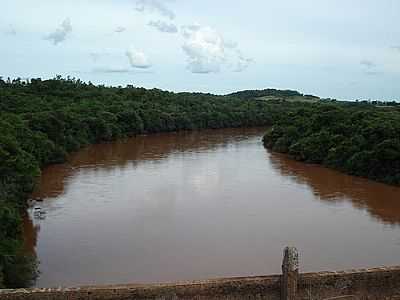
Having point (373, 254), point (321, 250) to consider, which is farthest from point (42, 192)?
point (373, 254)

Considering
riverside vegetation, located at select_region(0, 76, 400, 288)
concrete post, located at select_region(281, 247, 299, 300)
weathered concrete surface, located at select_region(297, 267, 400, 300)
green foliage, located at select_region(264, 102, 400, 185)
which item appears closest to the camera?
concrete post, located at select_region(281, 247, 299, 300)

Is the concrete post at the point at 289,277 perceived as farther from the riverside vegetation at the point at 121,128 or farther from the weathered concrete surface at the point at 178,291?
the riverside vegetation at the point at 121,128

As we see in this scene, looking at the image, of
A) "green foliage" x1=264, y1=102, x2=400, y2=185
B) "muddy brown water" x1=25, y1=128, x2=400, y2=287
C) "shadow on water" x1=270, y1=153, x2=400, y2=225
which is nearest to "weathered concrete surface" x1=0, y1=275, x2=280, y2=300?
"muddy brown water" x1=25, y1=128, x2=400, y2=287

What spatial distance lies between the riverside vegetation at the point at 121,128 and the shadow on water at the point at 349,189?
2.90ft

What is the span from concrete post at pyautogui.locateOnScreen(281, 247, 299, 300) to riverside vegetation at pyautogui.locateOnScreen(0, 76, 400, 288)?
19.8 feet

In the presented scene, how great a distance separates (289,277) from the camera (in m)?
6.48

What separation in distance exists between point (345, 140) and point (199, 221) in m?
15.2

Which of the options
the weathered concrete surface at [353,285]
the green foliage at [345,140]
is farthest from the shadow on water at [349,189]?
the weathered concrete surface at [353,285]

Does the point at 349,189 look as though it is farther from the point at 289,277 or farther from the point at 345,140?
the point at 289,277

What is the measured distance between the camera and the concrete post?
6.41 meters

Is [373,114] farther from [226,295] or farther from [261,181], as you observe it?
[226,295]

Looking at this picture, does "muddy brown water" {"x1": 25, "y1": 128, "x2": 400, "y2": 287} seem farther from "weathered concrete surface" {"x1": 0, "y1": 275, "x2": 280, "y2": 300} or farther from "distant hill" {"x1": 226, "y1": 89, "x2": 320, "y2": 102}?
"distant hill" {"x1": 226, "y1": 89, "x2": 320, "y2": 102}

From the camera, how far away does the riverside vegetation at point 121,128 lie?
15.3 m

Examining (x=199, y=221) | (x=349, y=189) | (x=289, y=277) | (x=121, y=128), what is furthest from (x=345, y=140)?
(x=289, y=277)
